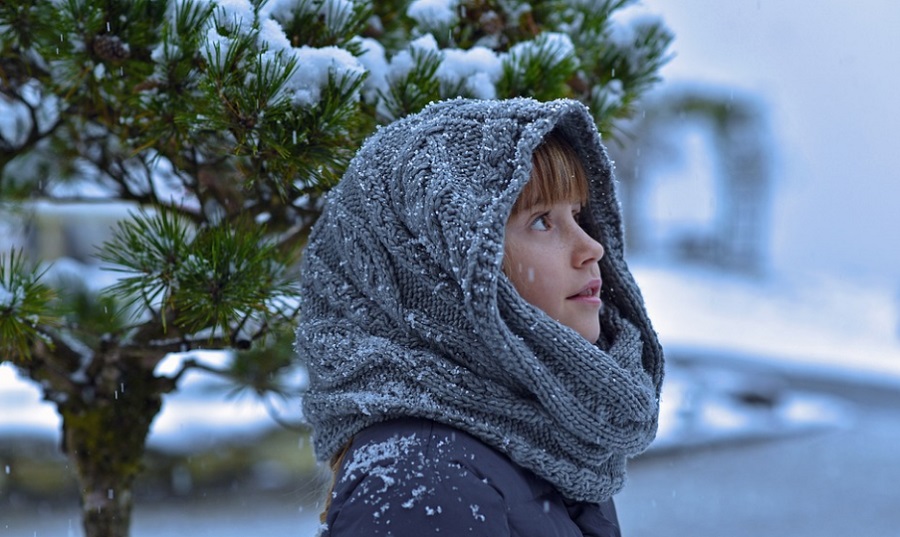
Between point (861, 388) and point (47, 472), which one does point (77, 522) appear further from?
point (861, 388)

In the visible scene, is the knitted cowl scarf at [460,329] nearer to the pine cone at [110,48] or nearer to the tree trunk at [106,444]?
the pine cone at [110,48]

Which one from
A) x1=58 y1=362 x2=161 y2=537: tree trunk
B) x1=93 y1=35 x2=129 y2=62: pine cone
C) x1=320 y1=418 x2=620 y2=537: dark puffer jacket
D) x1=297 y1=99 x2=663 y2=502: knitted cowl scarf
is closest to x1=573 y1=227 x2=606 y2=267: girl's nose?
x1=297 y1=99 x2=663 y2=502: knitted cowl scarf

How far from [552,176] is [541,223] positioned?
0.07 m

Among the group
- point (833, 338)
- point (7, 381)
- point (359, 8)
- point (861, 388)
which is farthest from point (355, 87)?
point (833, 338)

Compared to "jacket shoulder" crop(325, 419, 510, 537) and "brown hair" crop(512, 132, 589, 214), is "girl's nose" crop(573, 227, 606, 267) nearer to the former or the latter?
"brown hair" crop(512, 132, 589, 214)

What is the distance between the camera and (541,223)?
1.29m

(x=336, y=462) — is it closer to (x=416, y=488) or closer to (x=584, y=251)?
(x=416, y=488)

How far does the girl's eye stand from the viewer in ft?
4.21

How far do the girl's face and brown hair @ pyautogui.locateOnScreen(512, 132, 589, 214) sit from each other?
1 cm

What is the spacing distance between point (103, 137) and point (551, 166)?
3.64 ft

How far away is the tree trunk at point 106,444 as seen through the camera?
1744 millimetres

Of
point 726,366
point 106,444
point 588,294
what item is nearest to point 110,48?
point 106,444

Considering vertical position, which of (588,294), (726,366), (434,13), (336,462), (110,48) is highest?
(726,366)

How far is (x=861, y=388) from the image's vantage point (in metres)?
10.2
